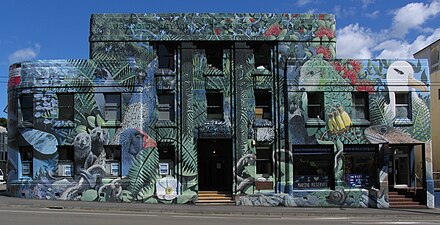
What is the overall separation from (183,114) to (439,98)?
19.9 m

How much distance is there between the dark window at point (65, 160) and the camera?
90.1 feet

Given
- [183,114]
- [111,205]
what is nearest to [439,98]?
[183,114]

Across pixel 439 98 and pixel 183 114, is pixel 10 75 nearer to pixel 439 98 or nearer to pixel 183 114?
pixel 183 114


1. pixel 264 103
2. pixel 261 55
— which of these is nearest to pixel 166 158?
pixel 264 103

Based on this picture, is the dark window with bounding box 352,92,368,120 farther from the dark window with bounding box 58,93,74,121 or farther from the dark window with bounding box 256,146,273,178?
the dark window with bounding box 58,93,74,121

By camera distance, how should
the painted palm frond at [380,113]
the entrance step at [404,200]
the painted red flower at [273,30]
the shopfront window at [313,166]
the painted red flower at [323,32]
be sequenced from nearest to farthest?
1. the entrance step at [404,200]
2. the painted palm frond at [380,113]
3. the shopfront window at [313,166]
4. the painted red flower at [273,30]
5. the painted red flower at [323,32]

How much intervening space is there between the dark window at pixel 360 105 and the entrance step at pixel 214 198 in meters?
8.33

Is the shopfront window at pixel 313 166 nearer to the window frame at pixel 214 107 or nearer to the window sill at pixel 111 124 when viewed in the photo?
the window frame at pixel 214 107

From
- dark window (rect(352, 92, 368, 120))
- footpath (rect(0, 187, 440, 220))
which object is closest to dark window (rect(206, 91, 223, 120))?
footpath (rect(0, 187, 440, 220))

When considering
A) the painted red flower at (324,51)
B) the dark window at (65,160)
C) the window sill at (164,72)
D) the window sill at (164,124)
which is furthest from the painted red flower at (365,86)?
the dark window at (65,160)

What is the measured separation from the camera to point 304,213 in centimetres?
2345

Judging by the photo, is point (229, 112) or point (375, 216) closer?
point (375, 216)

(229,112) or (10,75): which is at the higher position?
(10,75)

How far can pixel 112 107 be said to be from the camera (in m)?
27.9
